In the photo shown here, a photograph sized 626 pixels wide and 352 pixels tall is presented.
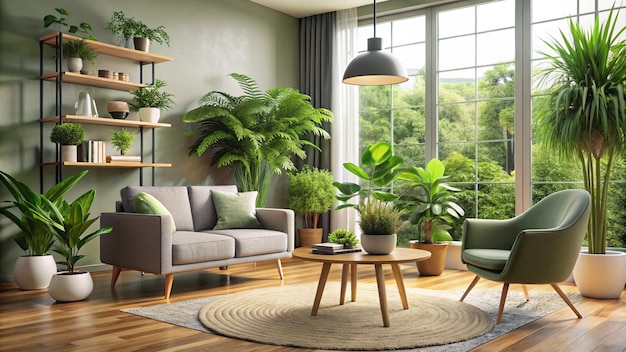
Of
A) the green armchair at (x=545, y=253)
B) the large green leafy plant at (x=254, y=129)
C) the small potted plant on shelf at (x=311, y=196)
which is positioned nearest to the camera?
the green armchair at (x=545, y=253)

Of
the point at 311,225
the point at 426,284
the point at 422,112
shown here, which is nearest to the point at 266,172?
the point at 311,225

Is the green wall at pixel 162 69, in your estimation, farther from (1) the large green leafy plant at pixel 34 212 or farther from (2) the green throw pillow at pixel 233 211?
(2) the green throw pillow at pixel 233 211

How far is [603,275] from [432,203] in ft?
5.44

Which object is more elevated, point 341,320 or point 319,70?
Answer: point 319,70

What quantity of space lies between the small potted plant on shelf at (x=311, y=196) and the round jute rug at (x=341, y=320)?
7.91ft

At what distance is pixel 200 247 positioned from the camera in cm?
452

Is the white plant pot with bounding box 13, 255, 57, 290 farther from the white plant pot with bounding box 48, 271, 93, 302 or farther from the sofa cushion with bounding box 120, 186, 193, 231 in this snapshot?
the sofa cushion with bounding box 120, 186, 193, 231

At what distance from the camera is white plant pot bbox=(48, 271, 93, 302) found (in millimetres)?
4160

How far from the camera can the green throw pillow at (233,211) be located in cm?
530

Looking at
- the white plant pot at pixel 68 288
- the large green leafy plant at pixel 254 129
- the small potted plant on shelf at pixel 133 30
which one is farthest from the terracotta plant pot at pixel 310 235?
the white plant pot at pixel 68 288

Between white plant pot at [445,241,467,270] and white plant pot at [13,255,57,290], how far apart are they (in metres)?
3.69

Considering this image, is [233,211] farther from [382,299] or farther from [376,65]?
[382,299]

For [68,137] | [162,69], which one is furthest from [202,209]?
[162,69]

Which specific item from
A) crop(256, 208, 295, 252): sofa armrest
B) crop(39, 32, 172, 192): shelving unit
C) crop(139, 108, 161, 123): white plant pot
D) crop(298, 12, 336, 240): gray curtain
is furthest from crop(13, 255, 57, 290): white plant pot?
crop(298, 12, 336, 240): gray curtain
